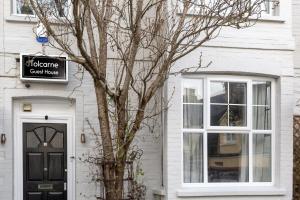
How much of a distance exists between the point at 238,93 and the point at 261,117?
2.09 ft

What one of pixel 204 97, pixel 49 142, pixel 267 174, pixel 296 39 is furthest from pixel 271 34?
pixel 49 142

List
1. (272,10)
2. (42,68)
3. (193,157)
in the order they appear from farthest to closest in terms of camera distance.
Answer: (272,10) → (193,157) → (42,68)

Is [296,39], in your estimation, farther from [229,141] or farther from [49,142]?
[49,142]

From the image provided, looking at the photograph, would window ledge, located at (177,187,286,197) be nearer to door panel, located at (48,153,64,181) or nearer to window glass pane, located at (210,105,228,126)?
window glass pane, located at (210,105,228,126)

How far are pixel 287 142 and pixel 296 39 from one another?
7.20ft

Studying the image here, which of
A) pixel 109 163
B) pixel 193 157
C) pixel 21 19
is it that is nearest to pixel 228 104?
pixel 193 157

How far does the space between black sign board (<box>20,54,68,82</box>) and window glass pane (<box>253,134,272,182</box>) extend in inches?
144

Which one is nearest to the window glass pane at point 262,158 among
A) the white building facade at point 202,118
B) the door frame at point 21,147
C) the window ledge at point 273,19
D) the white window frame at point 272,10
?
the white building facade at point 202,118

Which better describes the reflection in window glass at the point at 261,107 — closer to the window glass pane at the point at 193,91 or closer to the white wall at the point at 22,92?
the window glass pane at the point at 193,91

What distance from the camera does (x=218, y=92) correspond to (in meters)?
9.20

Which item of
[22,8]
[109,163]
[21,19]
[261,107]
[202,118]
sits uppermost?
[22,8]

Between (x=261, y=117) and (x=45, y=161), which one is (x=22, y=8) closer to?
(x=45, y=161)

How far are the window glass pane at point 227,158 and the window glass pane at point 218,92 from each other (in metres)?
0.61

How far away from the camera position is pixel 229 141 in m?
9.21
